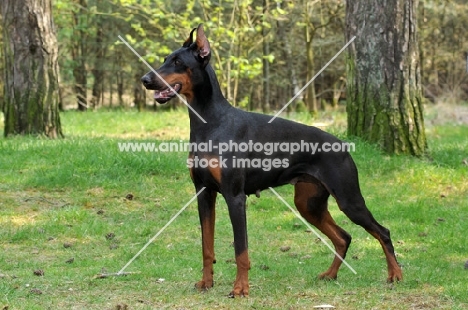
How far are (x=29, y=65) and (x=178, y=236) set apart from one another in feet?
16.6

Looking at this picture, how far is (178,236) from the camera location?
311 inches

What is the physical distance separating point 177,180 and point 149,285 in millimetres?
4055

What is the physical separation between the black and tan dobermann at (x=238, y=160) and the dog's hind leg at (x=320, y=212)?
0.01m

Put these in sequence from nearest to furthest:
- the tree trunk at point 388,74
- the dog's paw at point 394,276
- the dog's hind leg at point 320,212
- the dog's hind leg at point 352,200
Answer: the dog's hind leg at point 352,200 → the dog's paw at point 394,276 → the dog's hind leg at point 320,212 → the tree trunk at point 388,74

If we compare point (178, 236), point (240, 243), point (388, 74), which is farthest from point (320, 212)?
point (388, 74)

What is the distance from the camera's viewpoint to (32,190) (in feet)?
30.4

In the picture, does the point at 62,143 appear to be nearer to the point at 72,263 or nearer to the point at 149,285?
the point at 72,263

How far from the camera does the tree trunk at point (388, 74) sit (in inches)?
408

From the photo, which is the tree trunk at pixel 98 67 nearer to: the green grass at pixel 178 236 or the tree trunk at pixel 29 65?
the tree trunk at pixel 29 65

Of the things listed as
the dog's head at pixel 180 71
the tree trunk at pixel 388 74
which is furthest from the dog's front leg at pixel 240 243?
the tree trunk at pixel 388 74

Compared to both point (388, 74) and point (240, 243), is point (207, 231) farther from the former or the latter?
point (388, 74)

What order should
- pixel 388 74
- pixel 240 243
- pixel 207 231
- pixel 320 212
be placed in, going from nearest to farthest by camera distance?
pixel 240 243 < pixel 207 231 < pixel 320 212 < pixel 388 74

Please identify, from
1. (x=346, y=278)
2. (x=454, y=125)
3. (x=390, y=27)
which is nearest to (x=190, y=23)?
(x=454, y=125)

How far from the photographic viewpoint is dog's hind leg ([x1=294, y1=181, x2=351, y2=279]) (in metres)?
6.08
